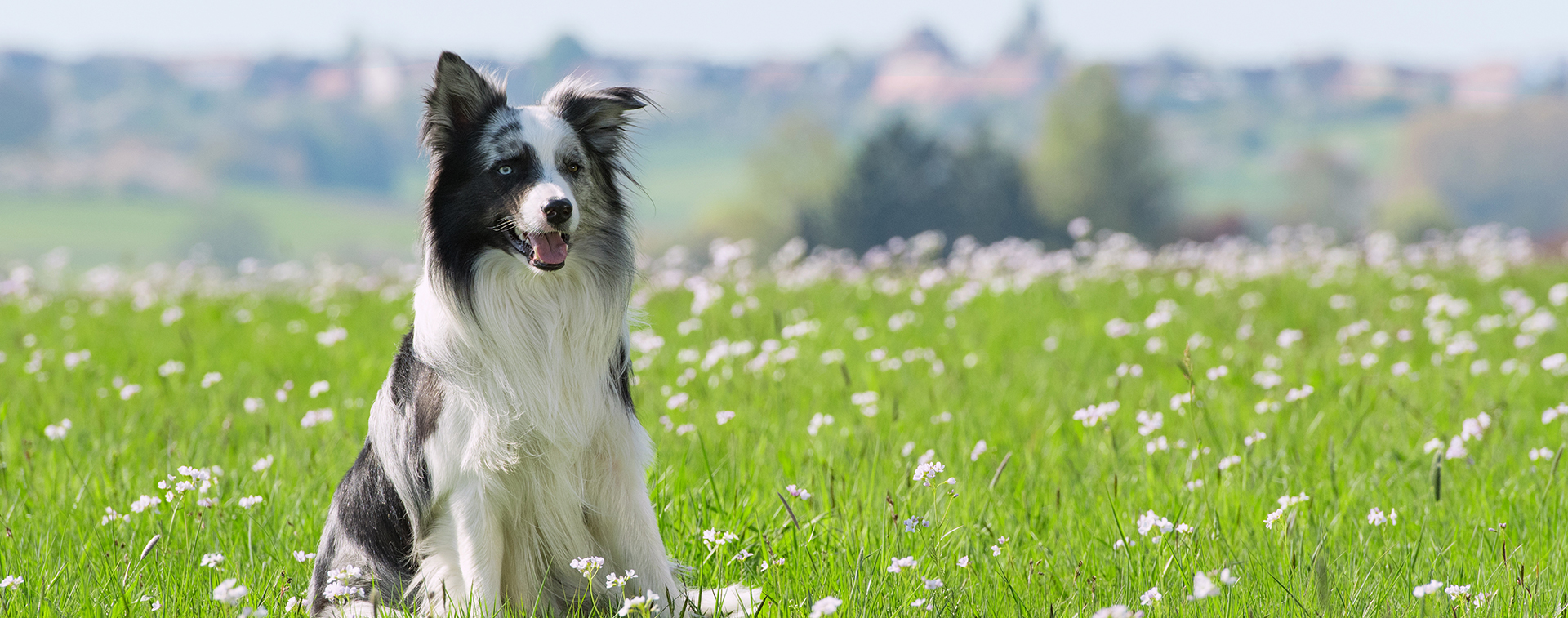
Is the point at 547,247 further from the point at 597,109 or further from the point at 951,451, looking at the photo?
the point at 951,451

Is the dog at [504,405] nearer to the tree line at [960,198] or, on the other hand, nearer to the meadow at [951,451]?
the meadow at [951,451]

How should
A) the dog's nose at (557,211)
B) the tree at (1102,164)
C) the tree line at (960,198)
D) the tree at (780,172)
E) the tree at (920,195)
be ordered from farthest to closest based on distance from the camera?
the tree at (780,172) → the tree at (1102,164) → the tree line at (960,198) → the tree at (920,195) → the dog's nose at (557,211)

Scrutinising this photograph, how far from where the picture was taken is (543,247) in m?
2.82

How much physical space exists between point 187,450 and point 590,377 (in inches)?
95.4

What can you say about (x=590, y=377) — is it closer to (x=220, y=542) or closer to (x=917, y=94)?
(x=220, y=542)

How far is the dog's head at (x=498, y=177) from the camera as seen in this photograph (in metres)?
2.85

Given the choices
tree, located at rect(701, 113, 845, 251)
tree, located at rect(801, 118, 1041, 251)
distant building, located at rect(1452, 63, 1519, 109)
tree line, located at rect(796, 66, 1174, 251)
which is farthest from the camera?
distant building, located at rect(1452, 63, 1519, 109)

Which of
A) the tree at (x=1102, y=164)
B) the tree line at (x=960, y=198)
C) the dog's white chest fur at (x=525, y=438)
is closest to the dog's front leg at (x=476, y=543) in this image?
the dog's white chest fur at (x=525, y=438)

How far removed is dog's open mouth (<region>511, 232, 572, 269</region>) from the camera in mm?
2803

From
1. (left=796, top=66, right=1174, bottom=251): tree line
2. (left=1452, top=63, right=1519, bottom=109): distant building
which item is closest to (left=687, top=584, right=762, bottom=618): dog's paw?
(left=796, top=66, right=1174, bottom=251): tree line

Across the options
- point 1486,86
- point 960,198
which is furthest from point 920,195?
point 1486,86

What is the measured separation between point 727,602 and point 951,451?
1.69 metres

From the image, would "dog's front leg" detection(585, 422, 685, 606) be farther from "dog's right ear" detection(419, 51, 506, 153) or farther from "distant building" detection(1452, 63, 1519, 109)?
"distant building" detection(1452, 63, 1519, 109)

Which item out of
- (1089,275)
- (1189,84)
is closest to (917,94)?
(1189,84)
